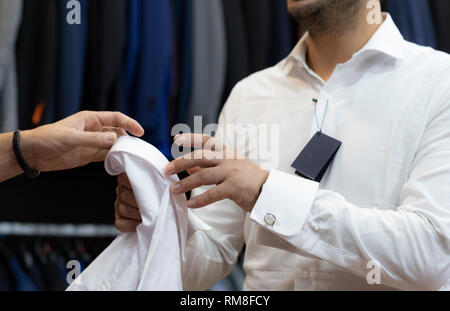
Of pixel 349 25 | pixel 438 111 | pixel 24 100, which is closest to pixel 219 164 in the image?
pixel 438 111

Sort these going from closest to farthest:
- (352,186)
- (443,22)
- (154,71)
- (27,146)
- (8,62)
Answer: (27,146), (352,186), (8,62), (154,71), (443,22)

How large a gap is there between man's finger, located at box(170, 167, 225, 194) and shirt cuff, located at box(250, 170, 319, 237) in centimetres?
9

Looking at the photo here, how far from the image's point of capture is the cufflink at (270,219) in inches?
40.3

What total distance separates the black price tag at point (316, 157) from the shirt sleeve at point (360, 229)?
18cm

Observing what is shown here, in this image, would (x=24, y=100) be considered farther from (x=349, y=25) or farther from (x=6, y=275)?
(x=349, y=25)

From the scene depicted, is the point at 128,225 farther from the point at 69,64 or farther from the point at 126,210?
the point at 69,64

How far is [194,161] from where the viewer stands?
41.3 inches

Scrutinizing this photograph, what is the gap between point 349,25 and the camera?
55.8 inches

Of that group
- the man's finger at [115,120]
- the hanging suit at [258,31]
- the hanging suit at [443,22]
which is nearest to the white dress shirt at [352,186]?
the man's finger at [115,120]

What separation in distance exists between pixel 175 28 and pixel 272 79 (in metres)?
0.74

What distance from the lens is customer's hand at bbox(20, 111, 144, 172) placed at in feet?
3.51

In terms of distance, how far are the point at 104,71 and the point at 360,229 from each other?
1.22 m

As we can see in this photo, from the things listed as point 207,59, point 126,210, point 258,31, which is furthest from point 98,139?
point 258,31

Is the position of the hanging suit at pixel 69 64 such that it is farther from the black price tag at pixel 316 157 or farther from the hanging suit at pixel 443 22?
the hanging suit at pixel 443 22
